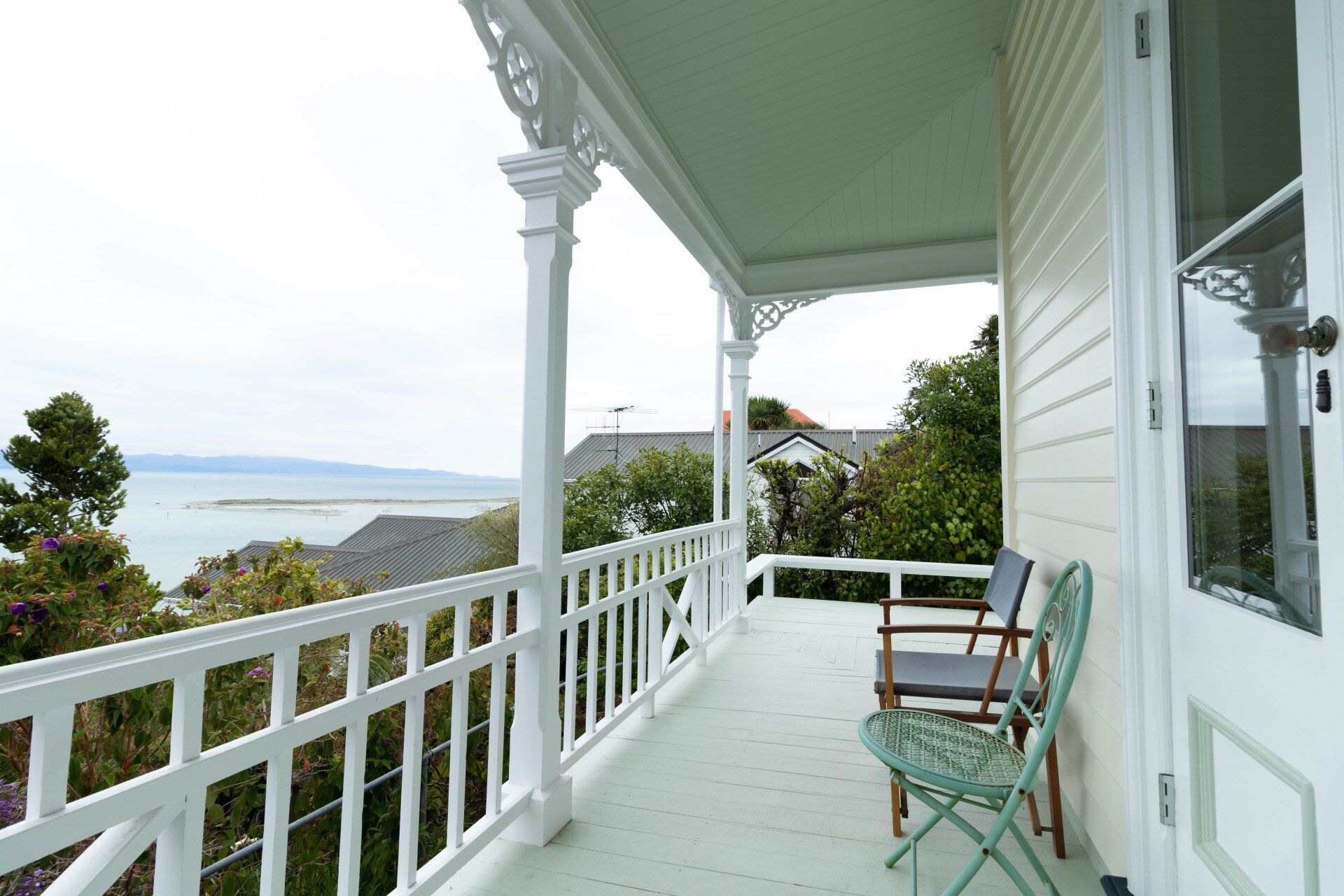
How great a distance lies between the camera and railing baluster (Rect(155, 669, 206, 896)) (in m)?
1.04

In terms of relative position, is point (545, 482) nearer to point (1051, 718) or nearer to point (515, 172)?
point (515, 172)

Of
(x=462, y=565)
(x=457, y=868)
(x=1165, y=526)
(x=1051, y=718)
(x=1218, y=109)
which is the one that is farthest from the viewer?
(x=462, y=565)

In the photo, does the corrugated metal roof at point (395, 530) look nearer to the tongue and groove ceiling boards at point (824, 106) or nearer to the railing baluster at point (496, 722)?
the tongue and groove ceiling boards at point (824, 106)

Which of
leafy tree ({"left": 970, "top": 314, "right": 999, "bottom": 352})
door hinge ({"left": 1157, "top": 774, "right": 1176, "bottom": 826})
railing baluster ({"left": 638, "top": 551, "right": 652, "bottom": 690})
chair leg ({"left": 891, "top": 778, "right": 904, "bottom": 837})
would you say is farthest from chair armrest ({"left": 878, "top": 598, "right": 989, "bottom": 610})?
leafy tree ({"left": 970, "top": 314, "right": 999, "bottom": 352})

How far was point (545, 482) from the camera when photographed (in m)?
2.09

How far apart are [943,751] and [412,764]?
1368 millimetres

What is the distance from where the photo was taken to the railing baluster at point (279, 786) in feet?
4.00

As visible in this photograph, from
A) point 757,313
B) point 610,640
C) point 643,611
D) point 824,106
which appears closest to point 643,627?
point 643,611

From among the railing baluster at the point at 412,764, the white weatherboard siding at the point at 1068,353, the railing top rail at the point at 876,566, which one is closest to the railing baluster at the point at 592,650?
the railing baluster at the point at 412,764

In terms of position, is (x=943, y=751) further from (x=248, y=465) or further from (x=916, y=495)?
(x=248, y=465)

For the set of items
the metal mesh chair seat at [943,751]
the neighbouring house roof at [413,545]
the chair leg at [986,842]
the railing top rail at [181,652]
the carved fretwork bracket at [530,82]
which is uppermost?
the carved fretwork bracket at [530,82]

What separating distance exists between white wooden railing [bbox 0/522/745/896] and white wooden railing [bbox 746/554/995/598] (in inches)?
129

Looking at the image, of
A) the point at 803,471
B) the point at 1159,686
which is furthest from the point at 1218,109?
the point at 803,471

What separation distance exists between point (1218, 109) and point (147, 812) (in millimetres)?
2162
